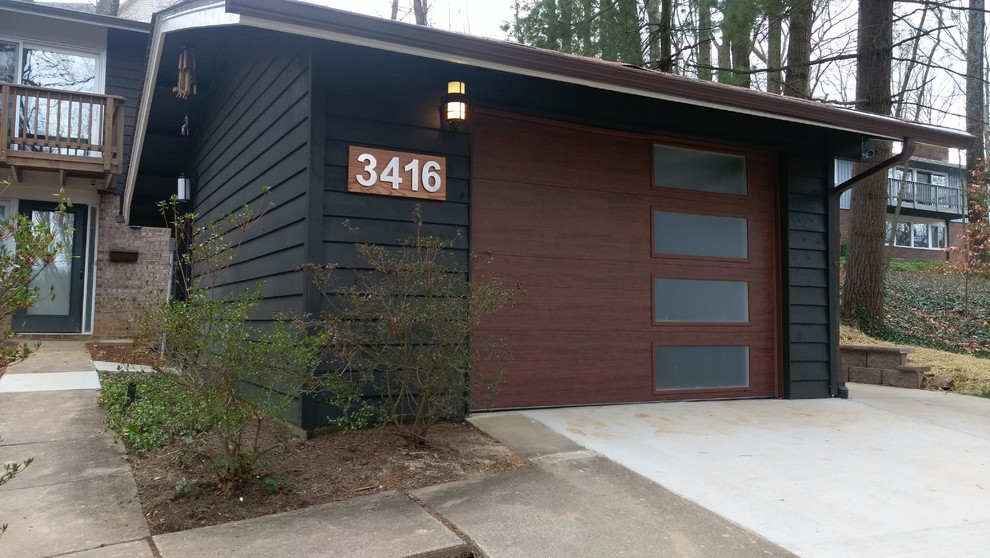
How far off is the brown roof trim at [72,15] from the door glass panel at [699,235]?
8.34 meters

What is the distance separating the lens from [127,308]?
368 inches

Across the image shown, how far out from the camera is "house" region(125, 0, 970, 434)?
419 centimetres

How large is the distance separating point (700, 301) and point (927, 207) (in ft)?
81.2

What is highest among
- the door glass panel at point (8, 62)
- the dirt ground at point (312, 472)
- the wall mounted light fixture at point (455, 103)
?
the door glass panel at point (8, 62)

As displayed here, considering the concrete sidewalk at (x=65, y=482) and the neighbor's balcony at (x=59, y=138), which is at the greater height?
the neighbor's balcony at (x=59, y=138)

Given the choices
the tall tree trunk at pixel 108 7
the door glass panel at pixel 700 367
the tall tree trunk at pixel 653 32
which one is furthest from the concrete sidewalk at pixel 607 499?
the tall tree trunk at pixel 108 7

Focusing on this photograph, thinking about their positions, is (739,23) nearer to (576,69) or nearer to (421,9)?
(576,69)

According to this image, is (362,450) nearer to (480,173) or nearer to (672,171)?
(480,173)

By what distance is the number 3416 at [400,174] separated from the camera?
14.0 feet

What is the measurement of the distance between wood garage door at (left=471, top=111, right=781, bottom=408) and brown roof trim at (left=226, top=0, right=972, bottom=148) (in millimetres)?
874

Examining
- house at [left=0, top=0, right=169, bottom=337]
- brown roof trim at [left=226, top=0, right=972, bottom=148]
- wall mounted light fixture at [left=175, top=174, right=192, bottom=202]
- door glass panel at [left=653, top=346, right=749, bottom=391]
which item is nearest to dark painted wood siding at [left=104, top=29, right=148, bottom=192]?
house at [left=0, top=0, right=169, bottom=337]

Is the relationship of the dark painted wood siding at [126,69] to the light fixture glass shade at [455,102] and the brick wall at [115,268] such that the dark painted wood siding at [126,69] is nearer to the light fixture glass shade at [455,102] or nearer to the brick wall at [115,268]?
the brick wall at [115,268]

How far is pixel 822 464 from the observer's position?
387 cm

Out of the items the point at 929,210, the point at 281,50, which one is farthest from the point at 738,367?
the point at 929,210
